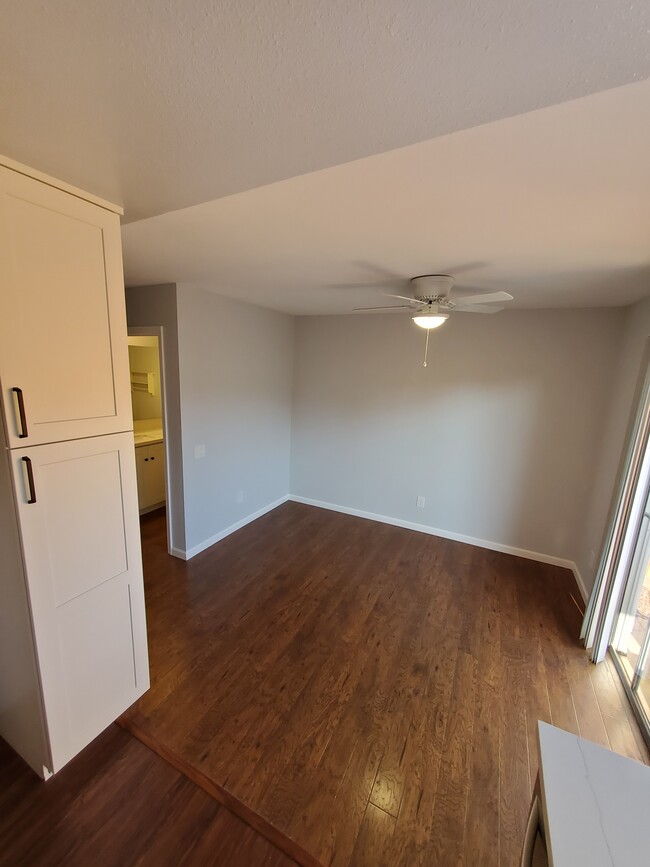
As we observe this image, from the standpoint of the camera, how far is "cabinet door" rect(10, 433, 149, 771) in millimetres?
1321

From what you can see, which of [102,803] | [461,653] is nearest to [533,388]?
[461,653]

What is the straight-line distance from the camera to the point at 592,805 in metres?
0.83

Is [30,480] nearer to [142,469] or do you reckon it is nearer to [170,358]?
[170,358]

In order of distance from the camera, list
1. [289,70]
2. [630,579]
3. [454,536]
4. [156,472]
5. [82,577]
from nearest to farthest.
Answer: [289,70] → [82,577] → [630,579] → [454,536] → [156,472]

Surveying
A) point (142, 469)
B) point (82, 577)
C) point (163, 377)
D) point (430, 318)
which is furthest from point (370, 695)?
point (142, 469)

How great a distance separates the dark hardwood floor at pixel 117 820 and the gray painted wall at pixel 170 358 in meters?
1.81

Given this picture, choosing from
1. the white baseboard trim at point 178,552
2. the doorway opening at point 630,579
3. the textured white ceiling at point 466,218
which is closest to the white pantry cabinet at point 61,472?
the textured white ceiling at point 466,218

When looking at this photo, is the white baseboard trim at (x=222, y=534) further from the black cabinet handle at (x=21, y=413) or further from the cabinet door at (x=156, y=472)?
the black cabinet handle at (x=21, y=413)

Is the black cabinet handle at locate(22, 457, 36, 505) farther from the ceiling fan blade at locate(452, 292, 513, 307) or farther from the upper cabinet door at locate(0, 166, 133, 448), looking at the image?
the ceiling fan blade at locate(452, 292, 513, 307)

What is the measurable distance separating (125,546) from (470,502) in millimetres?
3314

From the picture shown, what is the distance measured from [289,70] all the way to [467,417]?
11.2ft

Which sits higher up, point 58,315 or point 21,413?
point 58,315

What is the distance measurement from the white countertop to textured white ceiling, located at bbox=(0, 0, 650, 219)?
158 cm

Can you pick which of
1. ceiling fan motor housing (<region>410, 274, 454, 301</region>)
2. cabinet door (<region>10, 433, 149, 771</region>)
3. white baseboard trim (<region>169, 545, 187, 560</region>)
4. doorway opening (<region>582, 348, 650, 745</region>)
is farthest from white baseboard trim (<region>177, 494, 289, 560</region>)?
doorway opening (<region>582, 348, 650, 745</region>)
